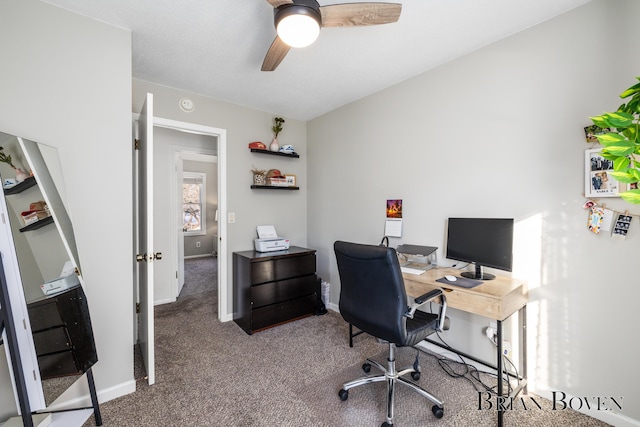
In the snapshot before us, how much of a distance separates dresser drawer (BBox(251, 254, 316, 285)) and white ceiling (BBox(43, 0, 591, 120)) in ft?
6.13

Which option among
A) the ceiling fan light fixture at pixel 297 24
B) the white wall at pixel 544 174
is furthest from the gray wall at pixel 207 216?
the ceiling fan light fixture at pixel 297 24

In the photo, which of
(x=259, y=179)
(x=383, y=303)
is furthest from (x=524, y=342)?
(x=259, y=179)

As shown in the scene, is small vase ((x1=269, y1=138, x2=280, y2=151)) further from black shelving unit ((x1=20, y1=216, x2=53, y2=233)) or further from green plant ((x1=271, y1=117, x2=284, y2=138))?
black shelving unit ((x1=20, y1=216, x2=53, y2=233))

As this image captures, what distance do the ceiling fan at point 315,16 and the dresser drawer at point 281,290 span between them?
230 centimetres

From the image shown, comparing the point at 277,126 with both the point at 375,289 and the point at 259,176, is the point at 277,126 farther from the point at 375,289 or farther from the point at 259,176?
the point at 375,289

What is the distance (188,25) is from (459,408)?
10.3 feet

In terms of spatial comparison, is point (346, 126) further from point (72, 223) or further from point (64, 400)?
point (64, 400)

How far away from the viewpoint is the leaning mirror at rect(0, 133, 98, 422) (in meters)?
1.35

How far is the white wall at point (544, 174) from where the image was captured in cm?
156

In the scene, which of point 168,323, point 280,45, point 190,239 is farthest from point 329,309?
point 190,239

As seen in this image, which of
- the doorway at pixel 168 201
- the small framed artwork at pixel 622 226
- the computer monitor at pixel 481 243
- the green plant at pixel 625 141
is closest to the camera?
the green plant at pixel 625 141

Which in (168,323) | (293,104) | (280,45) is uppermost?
(293,104)

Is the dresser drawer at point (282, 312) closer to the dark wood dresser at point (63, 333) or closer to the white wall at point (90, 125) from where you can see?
the white wall at point (90, 125)

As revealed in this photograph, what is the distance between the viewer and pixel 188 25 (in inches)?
73.0
